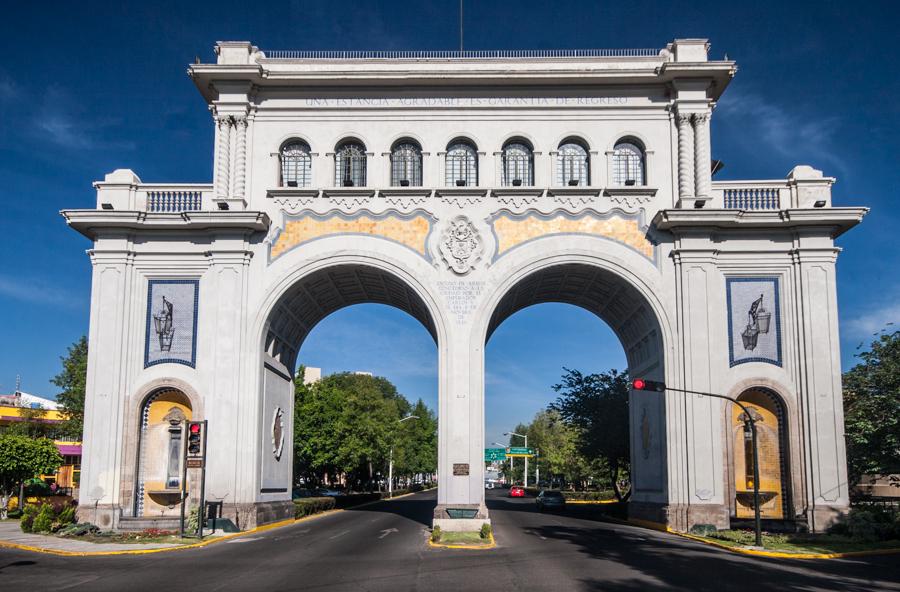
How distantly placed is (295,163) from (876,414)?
29.4 m

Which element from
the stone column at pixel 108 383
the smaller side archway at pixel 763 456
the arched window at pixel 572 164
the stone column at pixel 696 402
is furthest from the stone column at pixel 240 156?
the smaller side archway at pixel 763 456

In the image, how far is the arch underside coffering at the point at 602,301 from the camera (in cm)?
3428

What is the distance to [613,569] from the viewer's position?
66.5 feet

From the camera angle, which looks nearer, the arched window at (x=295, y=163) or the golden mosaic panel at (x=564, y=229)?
the golden mosaic panel at (x=564, y=229)

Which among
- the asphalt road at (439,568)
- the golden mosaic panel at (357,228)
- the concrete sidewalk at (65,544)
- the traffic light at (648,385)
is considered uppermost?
the golden mosaic panel at (357,228)

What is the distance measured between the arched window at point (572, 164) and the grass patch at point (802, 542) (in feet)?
47.7

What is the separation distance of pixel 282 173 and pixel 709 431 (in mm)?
19640

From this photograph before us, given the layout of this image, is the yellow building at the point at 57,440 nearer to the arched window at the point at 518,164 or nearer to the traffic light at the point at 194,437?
the traffic light at the point at 194,437

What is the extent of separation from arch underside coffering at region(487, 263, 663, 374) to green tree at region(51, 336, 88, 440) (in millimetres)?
→ 43972

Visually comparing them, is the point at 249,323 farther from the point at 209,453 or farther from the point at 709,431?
the point at 709,431

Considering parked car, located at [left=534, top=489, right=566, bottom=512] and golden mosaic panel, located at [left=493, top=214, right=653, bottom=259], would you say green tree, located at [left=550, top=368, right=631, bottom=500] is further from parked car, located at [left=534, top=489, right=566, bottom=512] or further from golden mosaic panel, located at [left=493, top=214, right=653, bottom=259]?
golden mosaic panel, located at [left=493, top=214, right=653, bottom=259]

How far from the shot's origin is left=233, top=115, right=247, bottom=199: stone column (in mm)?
34125

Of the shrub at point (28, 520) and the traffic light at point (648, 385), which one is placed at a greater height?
the traffic light at point (648, 385)

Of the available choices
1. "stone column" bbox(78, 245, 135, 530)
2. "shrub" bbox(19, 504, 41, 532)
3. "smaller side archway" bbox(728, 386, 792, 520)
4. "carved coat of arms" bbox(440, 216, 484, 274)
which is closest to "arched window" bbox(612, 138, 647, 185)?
"carved coat of arms" bbox(440, 216, 484, 274)
